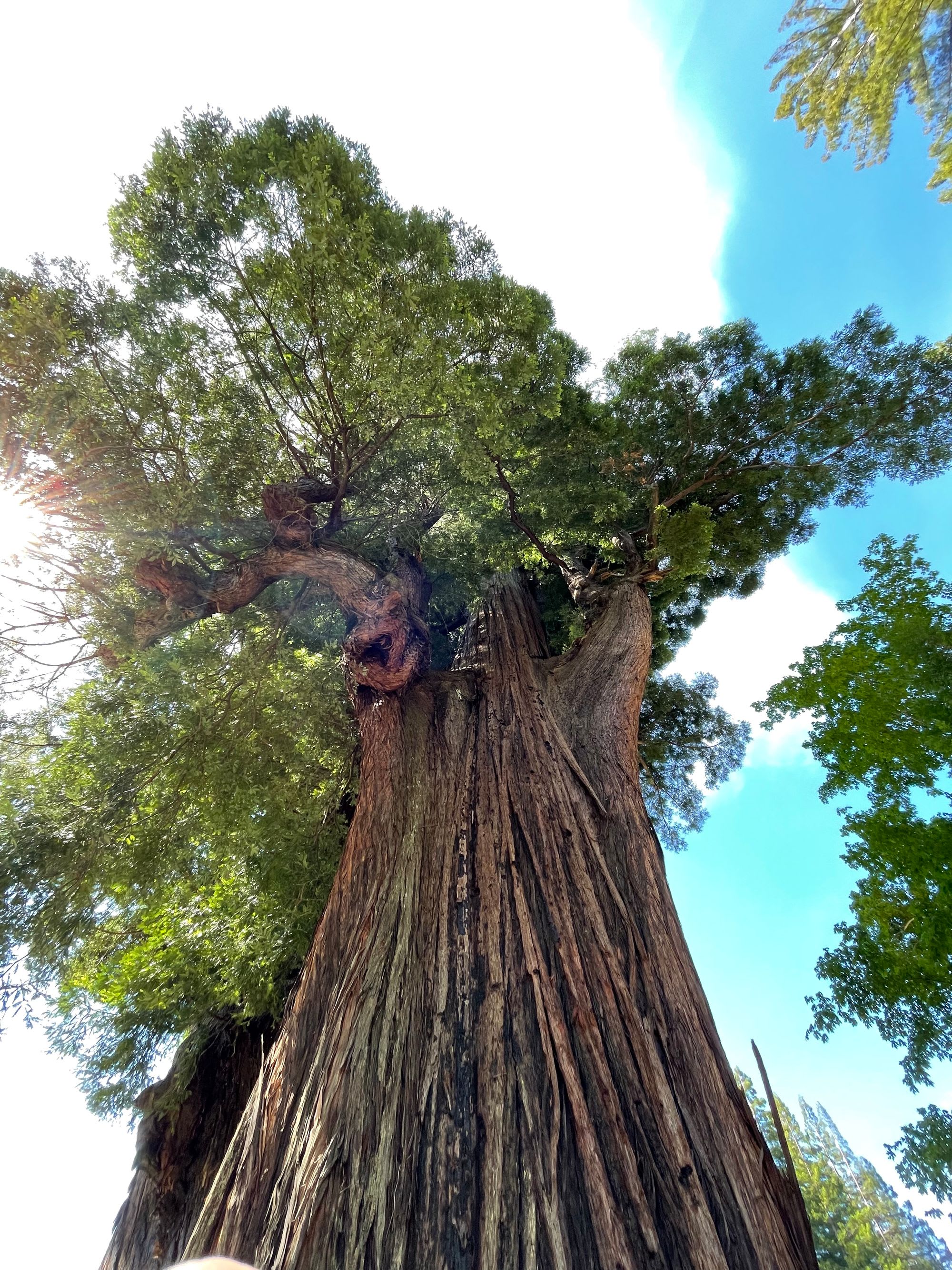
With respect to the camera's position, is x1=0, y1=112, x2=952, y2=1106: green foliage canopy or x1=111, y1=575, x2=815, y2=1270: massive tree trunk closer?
x1=111, y1=575, x2=815, y2=1270: massive tree trunk

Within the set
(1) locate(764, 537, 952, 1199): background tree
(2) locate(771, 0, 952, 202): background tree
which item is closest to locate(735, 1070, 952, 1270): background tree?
(1) locate(764, 537, 952, 1199): background tree

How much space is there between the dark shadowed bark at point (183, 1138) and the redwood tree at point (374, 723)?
0.03 metres

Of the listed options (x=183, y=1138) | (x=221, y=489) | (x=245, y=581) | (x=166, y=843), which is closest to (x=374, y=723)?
(x=245, y=581)

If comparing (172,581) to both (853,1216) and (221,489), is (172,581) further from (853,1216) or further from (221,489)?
(853,1216)

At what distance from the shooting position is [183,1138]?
13.9ft

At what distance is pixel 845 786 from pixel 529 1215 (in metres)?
5.70

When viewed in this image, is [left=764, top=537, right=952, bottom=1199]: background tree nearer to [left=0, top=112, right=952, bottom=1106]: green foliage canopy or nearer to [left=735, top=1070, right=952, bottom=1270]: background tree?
[left=0, top=112, right=952, bottom=1106]: green foliage canopy

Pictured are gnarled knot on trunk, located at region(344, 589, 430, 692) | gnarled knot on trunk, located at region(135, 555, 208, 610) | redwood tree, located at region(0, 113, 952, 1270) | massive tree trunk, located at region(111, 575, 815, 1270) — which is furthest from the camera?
gnarled knot on trunk, located at region(135, 555, 208, 610)

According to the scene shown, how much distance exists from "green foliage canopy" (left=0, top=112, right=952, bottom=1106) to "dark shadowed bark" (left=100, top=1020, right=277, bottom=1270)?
283 millimetres

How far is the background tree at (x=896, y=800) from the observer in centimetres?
508

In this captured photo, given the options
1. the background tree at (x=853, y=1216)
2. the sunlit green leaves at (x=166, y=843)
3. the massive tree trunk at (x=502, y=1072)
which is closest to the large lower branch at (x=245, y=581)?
the sunlit green leaves at (x=166, y=843)

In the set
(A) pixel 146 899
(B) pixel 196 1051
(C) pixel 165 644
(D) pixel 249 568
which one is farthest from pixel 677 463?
(B) pixel 196 1051

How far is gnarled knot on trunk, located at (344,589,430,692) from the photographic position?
470 cm

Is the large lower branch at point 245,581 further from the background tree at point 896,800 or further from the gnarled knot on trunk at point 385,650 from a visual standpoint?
the background tree at point 896,800
